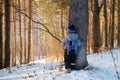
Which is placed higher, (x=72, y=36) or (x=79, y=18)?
(x=79, y=18)

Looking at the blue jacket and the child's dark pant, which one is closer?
the blue jacket

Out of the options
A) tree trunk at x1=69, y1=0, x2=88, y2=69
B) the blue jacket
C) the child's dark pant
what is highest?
tree trunk at x1=69, y1=0, x2=88, y2=69

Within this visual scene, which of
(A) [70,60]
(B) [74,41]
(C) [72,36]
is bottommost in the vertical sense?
(A) [70,60]

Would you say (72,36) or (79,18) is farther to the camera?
(79,18)

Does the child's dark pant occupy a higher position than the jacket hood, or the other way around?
the jacket hood

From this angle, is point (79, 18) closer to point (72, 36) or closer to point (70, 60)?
point (72, 36)

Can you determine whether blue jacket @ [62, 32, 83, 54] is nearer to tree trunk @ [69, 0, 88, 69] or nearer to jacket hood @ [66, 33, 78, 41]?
jacket hood @ [66, 33, 78, 41]

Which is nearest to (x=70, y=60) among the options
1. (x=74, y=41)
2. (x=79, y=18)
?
(x=74, y=41)

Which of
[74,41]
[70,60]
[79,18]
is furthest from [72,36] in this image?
[70,60]

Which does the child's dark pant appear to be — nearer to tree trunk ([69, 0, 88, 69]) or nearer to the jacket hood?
tree trunk ([69, 0, 88, 69])

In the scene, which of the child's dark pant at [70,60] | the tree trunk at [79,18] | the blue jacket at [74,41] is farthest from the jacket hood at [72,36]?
the child's dark pant at [70,60]

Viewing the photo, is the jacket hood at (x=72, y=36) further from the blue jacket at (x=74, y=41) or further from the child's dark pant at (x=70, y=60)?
the child's dark pant at (x=70, y=60)

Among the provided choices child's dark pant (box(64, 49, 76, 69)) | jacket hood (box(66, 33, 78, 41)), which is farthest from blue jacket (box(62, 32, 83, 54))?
child's dark pant (box(64, 49, 76, 69))

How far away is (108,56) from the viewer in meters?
15.5
